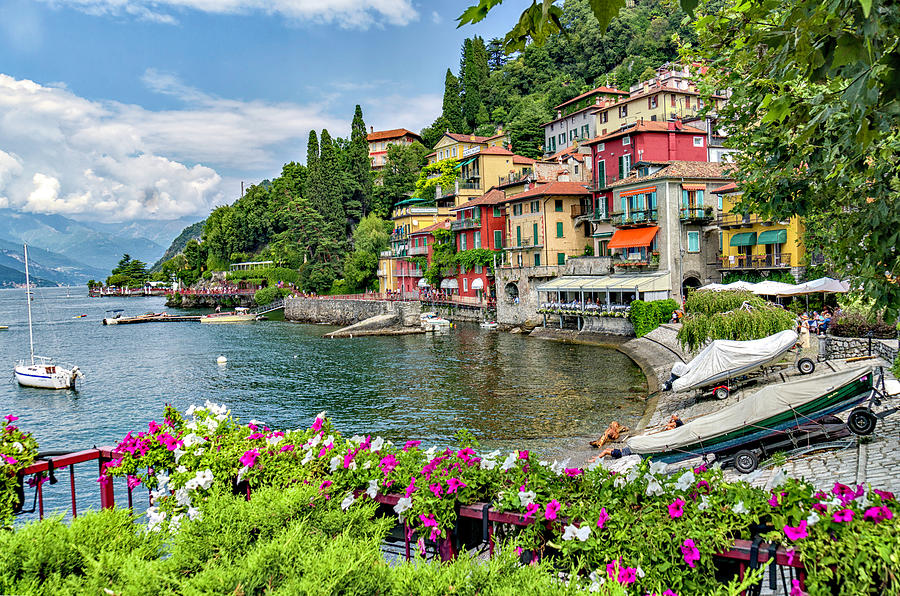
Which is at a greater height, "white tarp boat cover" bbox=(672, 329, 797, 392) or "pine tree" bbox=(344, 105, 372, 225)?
"pine tree" bbox=(344, 105, 372, 225)

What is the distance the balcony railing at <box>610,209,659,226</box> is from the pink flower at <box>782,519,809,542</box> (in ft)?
136

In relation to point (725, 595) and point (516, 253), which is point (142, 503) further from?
point (516, 253)

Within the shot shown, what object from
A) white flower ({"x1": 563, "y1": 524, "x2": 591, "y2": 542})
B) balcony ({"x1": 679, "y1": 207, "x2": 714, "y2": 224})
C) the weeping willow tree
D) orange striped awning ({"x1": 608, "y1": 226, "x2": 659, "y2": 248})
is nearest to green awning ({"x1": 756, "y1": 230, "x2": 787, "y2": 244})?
balcony ({"x1": 679, "y1": 207, "x2": 714, "y2": 224})

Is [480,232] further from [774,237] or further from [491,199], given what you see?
[774,237]

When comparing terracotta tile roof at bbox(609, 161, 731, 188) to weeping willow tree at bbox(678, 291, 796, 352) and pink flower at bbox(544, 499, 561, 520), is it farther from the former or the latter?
pink flower at bbox(544, 499, 561, 520)

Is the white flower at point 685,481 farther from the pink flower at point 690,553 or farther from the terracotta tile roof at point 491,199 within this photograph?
the terracotta tile roof at point 491,199

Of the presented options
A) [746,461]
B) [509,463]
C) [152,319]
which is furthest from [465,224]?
[509,463]

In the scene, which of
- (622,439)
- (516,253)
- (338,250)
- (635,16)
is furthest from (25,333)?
(635,16)

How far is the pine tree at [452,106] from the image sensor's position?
93.2 meters

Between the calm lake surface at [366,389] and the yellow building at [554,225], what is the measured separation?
909cm

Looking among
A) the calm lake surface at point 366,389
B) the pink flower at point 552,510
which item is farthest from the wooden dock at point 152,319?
the pink flower at point 552,510

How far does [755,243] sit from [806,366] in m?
21.4

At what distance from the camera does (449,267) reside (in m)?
63.0

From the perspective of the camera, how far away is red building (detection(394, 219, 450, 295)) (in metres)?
66.4
